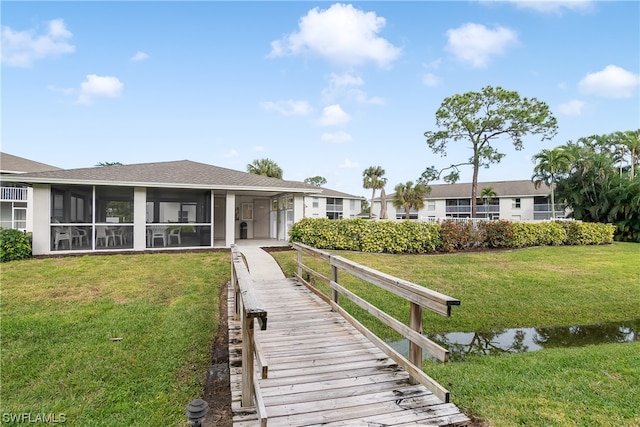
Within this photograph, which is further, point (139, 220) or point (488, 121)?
point (488, 121)

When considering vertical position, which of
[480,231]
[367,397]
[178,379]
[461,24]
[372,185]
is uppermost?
[461,24]

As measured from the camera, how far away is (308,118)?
19.1 m

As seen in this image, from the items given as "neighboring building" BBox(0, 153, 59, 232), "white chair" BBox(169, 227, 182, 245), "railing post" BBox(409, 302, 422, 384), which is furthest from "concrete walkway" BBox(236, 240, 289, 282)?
"neighboring building" BBox(0, 153, 59, 232)

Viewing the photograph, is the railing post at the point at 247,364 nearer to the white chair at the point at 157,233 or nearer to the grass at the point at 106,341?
the grass at the point at 106,341

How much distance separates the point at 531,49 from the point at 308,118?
1096 centimetres

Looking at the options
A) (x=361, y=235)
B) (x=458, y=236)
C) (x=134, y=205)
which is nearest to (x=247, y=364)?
(x=361, y=235)

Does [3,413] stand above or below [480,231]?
below

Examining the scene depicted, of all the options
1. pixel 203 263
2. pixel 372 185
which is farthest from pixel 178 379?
pixel 372 185

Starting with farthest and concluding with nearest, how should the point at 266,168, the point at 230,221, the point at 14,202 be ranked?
the point at 266,168 < the point at 14,202 < the point at 230,221

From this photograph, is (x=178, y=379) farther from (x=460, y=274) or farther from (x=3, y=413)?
(x=460, y=274)

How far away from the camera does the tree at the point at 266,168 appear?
33.3 metres

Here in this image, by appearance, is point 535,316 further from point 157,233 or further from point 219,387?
point 157,233

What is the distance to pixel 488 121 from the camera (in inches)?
1069

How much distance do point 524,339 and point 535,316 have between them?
58.4 inches
